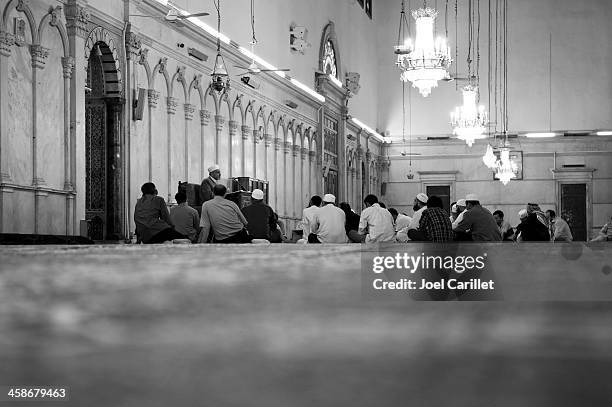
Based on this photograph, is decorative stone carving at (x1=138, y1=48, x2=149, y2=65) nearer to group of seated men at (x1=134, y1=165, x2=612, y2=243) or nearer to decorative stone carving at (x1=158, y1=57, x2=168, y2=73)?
decorative stone carving at (x1=158, y1=57, x2=168, y2=73)

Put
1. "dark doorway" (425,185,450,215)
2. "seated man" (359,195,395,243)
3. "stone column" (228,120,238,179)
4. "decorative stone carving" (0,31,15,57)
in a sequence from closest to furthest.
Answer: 1. "decorative stone carving" (0,31,15,57)
2. "seated man" (359,195,395,243)
3. "stone column" (228,120,238,179)
4. "dark doorway" (425,185,450,215)

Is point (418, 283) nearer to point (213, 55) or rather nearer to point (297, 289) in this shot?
point (297, 289)

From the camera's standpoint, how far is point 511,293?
5.99 ft

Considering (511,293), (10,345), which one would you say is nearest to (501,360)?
(511,293)

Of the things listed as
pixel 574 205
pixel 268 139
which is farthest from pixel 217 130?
pixel 574 205

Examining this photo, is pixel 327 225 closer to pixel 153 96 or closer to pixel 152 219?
pixel 152 219

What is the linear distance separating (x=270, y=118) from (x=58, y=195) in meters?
9.22

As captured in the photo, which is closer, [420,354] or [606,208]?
[420,354]

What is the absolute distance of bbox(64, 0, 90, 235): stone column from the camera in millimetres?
11508

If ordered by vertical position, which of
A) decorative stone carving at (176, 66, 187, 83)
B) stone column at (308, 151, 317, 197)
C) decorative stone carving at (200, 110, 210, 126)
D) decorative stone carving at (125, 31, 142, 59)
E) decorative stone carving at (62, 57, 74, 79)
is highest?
decorative stone carving at (125, 31, 142, 59)

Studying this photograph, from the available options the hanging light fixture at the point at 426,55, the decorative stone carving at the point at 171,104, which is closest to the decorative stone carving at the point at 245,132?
the decorative stone carving at the point at 171,104

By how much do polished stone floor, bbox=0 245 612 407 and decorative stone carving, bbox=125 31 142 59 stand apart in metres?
Answer: 11.5

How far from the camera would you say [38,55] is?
10766mm

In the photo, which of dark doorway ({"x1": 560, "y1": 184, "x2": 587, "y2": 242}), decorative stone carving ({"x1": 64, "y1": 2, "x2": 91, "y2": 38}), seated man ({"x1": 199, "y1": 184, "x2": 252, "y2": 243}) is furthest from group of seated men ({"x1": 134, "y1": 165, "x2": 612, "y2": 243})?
dark doorway ({"x1": 560, "y1": 184, "x2": 587, "y2": 242})
